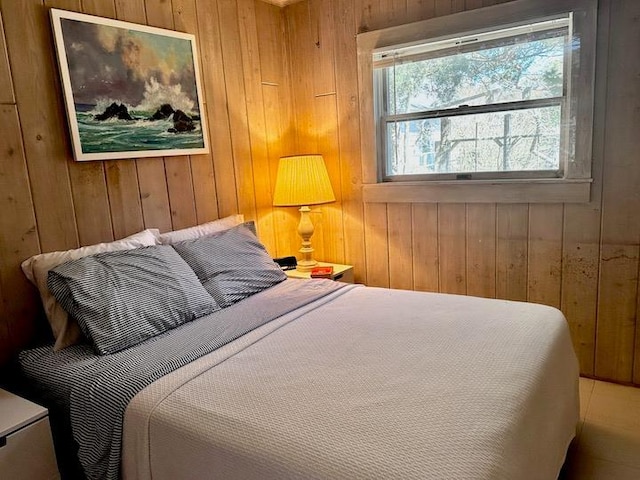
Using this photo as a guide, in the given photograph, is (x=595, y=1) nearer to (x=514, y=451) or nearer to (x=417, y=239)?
(x=417, y=239)

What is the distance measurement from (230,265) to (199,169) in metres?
0.74

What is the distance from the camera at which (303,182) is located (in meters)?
3.03

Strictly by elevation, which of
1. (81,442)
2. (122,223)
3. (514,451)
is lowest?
(81,442)

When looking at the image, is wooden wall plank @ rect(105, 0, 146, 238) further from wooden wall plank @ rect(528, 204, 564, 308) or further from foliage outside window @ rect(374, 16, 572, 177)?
wooden wall plank @ rect(528, 204, 564, 308)

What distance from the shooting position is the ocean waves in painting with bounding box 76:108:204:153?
2.25m

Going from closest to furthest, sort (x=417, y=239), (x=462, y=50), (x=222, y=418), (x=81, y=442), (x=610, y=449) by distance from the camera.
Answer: (x=222, y=418)
(x=81, y=442)
(x=610, y=449)
(x=462, y=50)
(x=417, y=239)

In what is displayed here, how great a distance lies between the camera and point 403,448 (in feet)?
3.76

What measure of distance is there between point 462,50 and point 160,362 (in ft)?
7.60

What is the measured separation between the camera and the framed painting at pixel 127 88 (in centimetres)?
219

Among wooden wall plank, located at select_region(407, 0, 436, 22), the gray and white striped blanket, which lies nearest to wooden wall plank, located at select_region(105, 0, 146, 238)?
the gray and white striped blanket

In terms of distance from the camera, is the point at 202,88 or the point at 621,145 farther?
the point at 202,88

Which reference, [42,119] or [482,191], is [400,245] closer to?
[482,191]

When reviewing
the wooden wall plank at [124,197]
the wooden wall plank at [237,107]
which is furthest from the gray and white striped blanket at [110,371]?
the wooden wall plank at [237,107]

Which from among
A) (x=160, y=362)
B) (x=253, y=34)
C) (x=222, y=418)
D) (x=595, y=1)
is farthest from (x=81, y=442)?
(x=595, y=1)
